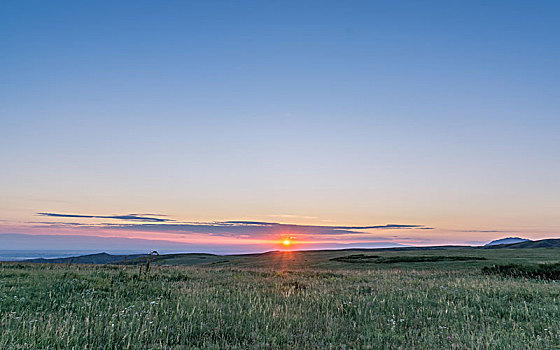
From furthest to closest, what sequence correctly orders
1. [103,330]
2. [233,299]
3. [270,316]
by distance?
[233,299]
[270,316]
[103,330]

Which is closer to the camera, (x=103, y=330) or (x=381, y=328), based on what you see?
(x=103, y=330)

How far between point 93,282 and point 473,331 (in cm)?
1247

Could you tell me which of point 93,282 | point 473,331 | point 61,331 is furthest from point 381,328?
point 93,282

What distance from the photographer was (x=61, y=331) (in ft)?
22.3

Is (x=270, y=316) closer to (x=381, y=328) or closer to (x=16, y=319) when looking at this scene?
(x=381, y=328)

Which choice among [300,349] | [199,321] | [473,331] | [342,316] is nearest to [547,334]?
[473,331]

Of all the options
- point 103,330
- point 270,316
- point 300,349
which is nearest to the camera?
point 300,349

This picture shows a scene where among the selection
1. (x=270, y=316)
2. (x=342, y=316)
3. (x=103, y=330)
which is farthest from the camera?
(x=342, y=316)

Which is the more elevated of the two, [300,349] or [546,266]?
[300,349]

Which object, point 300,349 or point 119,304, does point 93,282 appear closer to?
point 119,304

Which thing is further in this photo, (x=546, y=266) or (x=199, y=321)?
(x=546, y=266)

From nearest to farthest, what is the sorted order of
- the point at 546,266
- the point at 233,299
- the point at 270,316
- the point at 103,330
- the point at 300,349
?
the point at 300,349 < the point at 103,330 < the point at 270,316 < the point at 233,299 < the point at 546,266

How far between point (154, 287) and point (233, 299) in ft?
11.2

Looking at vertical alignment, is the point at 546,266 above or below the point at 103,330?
below
